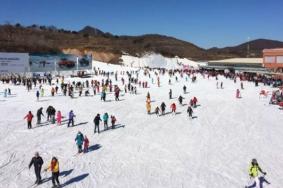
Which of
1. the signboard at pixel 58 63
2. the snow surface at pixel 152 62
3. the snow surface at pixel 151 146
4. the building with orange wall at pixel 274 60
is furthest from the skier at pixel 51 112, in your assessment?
the snow surface at pixel 152 62

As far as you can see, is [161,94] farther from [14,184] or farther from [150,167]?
[14,184]

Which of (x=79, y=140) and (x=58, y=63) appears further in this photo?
(x=58, y=63)

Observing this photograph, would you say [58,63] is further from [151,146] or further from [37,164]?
[37,164]

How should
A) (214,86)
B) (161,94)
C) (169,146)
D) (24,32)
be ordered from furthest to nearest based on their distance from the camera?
(24,32), (214,86), (161,94), (169,146)

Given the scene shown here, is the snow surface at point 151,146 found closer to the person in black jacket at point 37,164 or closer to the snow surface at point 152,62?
the person in black jacket at point 37,164

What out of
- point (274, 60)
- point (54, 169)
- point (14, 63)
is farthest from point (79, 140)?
point (274, 60)

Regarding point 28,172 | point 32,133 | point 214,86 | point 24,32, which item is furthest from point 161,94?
point 24,32
